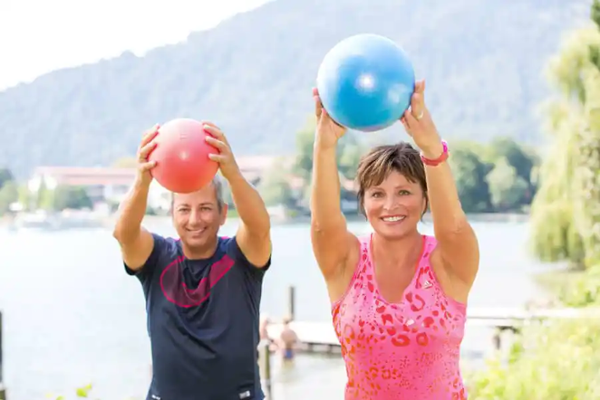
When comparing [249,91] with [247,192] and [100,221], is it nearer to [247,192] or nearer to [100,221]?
[100,221]

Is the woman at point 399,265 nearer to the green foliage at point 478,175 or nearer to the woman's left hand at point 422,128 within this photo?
the woman's left hand at point 422,128

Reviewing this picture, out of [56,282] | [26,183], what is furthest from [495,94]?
[56,282]

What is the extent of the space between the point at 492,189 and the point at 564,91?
3582cm

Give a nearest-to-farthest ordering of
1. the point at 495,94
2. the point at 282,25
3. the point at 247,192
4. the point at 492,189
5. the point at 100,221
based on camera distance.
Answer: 1. the point at 247,192
2. the point at 492,189
3. the point at 100,221
4. the point at 495,94
5. the point at 282,25

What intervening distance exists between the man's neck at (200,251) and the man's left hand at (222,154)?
29 cm

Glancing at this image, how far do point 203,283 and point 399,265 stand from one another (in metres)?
0.76

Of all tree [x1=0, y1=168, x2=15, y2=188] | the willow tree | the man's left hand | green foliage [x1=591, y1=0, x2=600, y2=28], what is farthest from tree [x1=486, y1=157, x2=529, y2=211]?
tree [x1=0, y1=168, x2=15, y2=188]

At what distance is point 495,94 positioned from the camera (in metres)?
159

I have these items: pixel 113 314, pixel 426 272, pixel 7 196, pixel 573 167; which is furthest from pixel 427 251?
pixel 7 196

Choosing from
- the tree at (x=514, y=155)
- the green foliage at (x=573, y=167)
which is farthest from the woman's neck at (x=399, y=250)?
the tree at (x=514, y=155)

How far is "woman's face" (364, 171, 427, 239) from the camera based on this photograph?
8.05 feet

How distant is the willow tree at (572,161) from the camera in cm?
1595

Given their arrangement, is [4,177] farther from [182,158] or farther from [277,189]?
[182,158]

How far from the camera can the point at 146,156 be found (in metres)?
2.76
